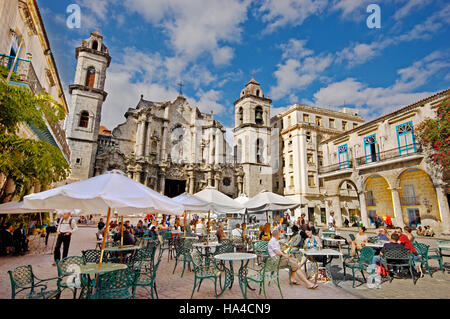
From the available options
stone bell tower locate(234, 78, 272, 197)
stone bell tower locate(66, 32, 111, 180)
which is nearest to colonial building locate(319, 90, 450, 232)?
stone bell tower locate(234, 78, 272, 197)

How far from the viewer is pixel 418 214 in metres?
17.9

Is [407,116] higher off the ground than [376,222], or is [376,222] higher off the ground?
[407,116]

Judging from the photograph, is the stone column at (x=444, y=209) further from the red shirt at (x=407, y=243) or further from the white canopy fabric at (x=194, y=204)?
the white canopy fabric at (x=194, y=204)

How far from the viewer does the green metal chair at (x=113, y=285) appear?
10.9 ft

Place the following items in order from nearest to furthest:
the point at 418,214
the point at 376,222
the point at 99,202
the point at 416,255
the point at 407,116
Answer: the point at 99,202 → the point at 416,255 → the point at 407,116 → the point at 418,214 → the point at 376,222

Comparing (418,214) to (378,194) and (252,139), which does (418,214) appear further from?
(252,139)


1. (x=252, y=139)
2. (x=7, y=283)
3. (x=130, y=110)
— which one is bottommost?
(x=7, y=283)

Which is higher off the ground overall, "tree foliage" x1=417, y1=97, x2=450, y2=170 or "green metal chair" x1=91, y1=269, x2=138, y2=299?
"tree foliage" x1=417, y1=97, x2=450, y2=170

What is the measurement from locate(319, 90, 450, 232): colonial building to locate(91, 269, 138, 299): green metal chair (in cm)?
1772

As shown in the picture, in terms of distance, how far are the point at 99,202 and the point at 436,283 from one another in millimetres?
7826

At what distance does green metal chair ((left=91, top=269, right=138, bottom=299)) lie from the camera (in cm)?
332

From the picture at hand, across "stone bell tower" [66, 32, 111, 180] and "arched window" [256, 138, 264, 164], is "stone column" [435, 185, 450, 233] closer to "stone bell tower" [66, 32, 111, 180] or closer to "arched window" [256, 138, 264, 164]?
"arched window" [256, 138, 264, 164]
